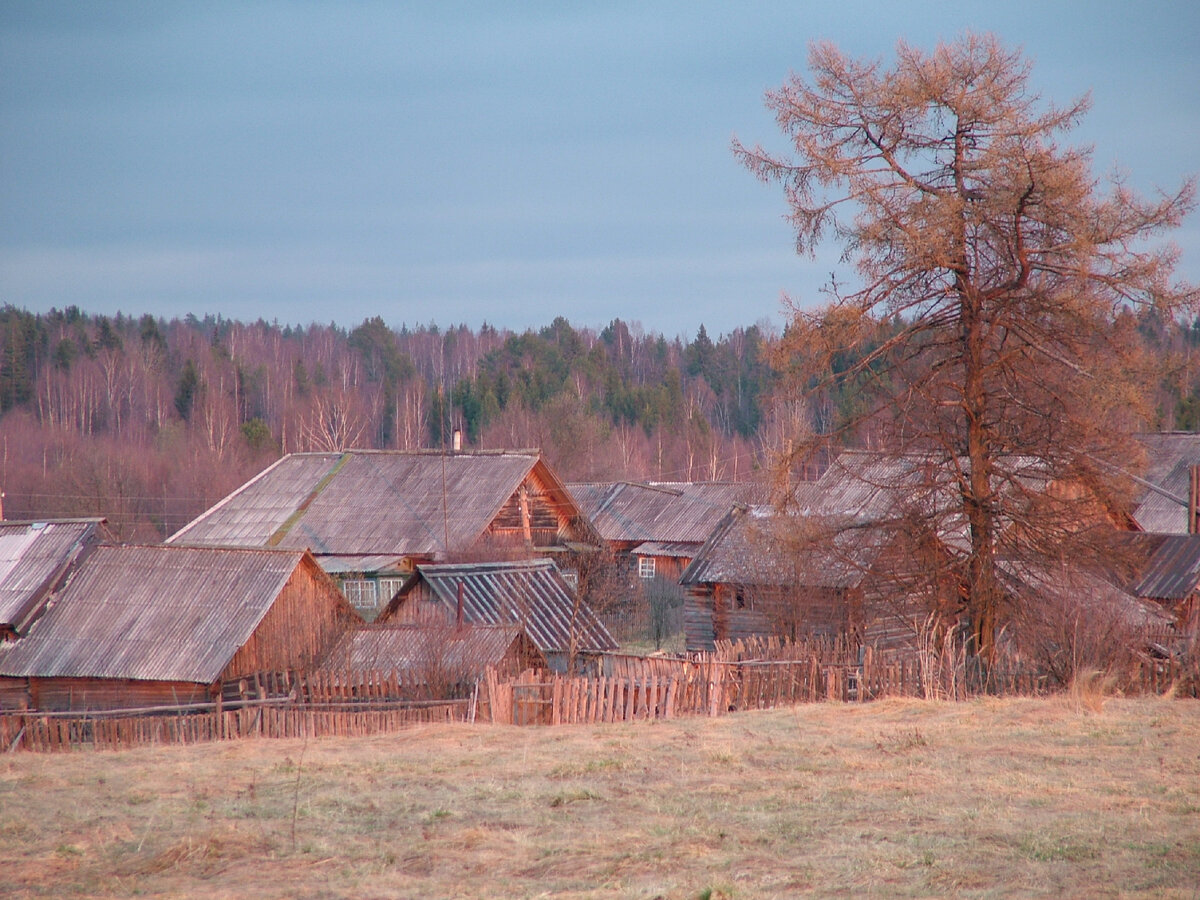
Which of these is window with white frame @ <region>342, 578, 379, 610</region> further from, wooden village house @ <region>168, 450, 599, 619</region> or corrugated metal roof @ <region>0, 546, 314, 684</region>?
corrugated metal roof @ <region>0, 546, 314, 684</region>

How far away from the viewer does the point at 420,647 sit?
19547 mm

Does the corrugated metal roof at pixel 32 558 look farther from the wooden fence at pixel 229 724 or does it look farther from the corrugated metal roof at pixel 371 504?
the corrugated metal roof at pixel 371 504

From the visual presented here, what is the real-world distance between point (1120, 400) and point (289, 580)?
1515 cm

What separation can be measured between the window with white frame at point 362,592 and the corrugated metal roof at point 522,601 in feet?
35.9

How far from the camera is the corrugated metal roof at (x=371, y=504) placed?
117 ft

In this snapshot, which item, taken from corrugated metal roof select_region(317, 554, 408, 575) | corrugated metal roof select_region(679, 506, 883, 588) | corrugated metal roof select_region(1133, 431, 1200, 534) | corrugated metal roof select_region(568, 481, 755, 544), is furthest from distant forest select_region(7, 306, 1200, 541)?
corrugated metal roof select_region(679, 506, 883, 588)

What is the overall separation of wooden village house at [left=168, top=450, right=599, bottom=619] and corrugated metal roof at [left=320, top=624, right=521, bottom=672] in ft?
41.8

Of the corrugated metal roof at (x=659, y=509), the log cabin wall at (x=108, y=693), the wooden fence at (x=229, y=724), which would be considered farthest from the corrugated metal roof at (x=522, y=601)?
the corrugated metal roof at (x=659, y=509)

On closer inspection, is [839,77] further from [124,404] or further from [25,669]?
[124,404]

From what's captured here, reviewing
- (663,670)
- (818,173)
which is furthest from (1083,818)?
(818,173)

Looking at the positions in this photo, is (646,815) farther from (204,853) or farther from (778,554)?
(778,554)

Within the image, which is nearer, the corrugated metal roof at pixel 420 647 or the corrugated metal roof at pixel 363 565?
the corrugated metal roof at pixel 420 647

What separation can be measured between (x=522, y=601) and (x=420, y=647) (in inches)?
119

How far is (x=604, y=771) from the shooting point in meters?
11.0
